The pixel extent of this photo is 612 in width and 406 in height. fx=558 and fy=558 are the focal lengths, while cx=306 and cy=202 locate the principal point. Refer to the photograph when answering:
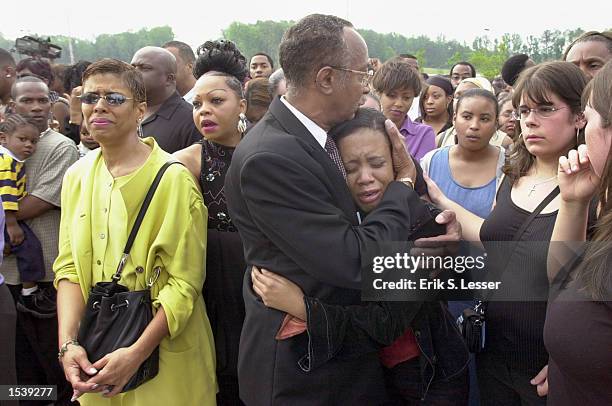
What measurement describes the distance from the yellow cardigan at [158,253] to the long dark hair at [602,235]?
1659mm

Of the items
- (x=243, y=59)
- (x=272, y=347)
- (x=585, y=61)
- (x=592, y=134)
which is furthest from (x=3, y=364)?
(x=585, y=61)

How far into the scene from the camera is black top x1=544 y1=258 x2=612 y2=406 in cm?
154

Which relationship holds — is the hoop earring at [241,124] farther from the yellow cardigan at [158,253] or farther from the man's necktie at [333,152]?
the man's necktie at [333,152]

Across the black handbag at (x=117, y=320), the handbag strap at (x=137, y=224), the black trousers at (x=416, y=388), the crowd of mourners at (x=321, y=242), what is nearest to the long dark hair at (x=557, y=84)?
the crowd of mourners at (x=321, y=242)

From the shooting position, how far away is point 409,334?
217cm

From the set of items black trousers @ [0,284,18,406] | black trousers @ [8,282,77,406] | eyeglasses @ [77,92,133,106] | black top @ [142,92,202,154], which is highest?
eyeglasses @ [77,92,133,106]

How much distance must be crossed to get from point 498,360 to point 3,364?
8.37 ft

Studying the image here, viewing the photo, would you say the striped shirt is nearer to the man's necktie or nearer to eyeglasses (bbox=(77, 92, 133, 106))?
eyeglasses (bbox=(77, 92, 133, 106))

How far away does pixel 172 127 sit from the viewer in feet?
13.1

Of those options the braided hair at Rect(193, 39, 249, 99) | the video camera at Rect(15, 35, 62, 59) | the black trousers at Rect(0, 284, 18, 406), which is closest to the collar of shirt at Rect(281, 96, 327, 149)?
the braided hair at Rect(193, 39, 249, 99)

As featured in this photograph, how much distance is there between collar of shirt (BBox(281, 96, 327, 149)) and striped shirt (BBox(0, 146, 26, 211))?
2383mm

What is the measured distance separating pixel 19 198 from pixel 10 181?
5.0 inches

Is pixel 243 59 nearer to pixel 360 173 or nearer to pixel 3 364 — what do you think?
Result: pixel 360 173

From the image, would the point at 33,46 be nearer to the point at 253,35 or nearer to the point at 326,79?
the point at 253,35
